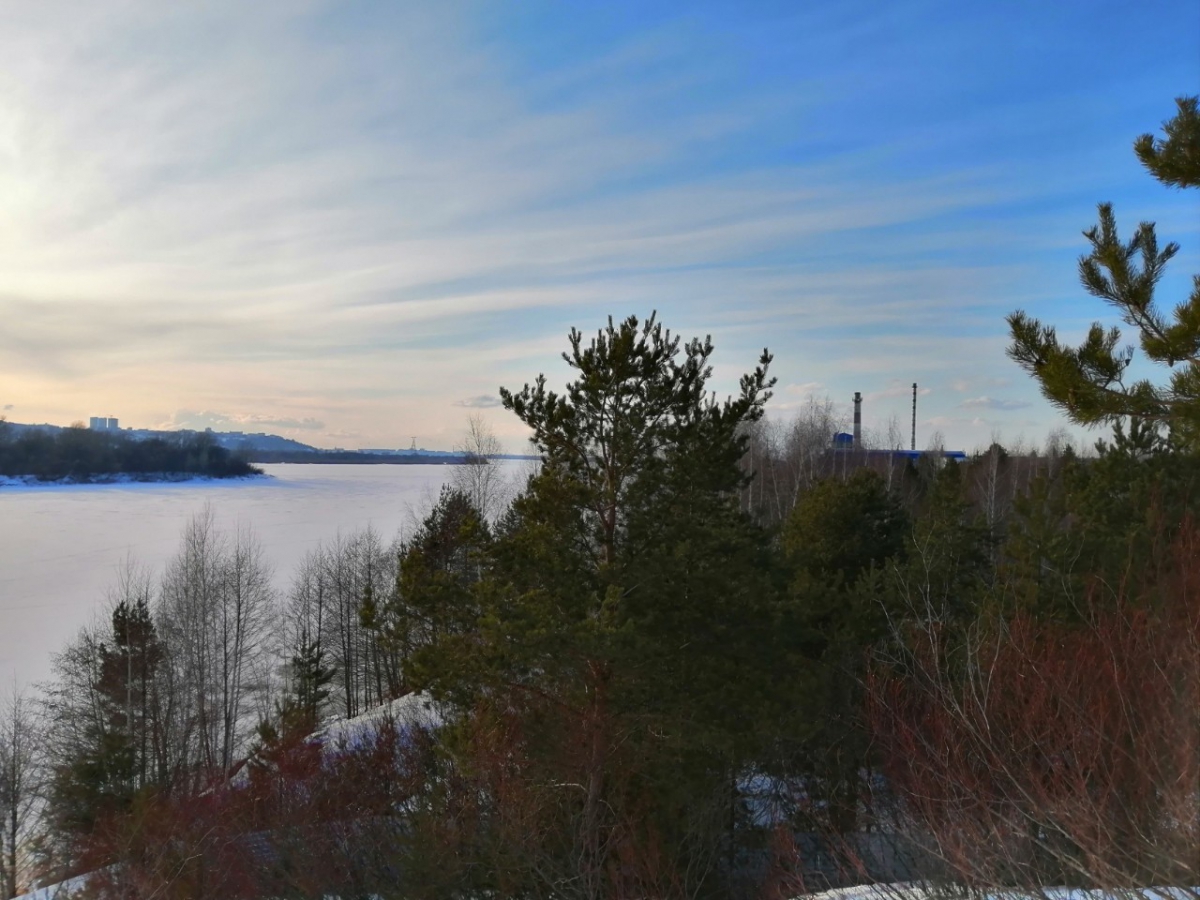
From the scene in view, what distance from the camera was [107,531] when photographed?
155 feet

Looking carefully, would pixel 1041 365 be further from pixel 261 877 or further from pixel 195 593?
pixel 195 593

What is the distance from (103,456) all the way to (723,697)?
71.6 metres

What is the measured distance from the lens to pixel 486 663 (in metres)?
8.55

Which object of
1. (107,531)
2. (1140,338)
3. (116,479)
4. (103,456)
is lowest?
(107,531)

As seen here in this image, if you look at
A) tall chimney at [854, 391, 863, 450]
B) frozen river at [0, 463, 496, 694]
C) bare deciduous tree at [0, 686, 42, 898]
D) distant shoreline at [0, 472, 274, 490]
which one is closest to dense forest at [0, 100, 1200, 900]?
bare deciduous tree at [0, 686, 42, 898]

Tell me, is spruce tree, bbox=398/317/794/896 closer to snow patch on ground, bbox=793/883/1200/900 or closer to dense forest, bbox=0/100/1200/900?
dense forest, bbox=0/100/1200/900

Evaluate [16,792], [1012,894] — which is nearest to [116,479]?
[16,792]

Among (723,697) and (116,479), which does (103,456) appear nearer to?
(116,479)

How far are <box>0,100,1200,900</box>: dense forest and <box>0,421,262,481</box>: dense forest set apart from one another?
176 ft

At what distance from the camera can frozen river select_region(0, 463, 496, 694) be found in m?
Answer: 29.0

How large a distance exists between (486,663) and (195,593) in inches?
866

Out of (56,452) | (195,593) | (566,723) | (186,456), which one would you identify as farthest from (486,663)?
(186,456)

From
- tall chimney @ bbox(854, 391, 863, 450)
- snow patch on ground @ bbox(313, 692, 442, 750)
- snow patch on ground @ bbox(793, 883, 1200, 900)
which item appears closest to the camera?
snow patch on ground @ bbox(793, 883, 1200, 900)

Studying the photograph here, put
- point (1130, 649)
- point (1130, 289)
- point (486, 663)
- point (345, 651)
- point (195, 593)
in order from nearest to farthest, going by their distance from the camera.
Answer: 1. point (1130, 289)
2. point (1130, 649)
3. point (486, 663)
4. point (195, 593)
5. point (345, 651)
